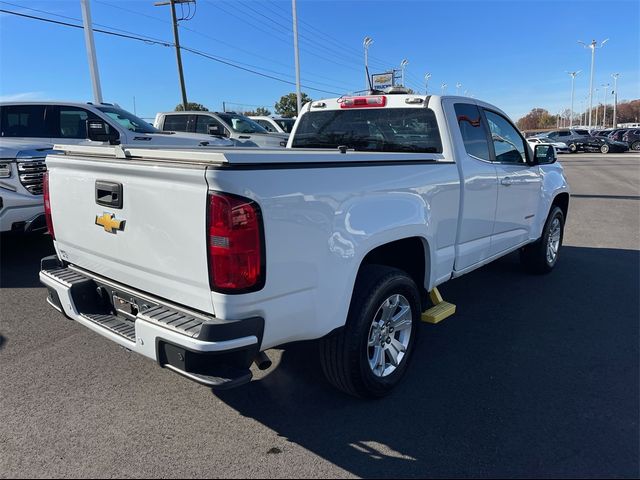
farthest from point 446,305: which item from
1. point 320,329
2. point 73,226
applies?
point 73,226

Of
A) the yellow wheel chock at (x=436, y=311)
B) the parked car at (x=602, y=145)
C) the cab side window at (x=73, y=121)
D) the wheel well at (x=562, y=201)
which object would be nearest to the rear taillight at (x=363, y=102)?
the yellow wheel chock at (x=436, y=311)

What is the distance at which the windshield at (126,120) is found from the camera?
28.9 feet

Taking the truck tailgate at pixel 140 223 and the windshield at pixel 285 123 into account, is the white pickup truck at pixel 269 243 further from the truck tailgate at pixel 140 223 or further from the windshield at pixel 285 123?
the windshield at pixel 285 123

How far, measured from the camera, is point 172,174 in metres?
2.42

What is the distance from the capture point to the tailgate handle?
273cm

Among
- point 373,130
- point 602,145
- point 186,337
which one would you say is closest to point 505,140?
point 373,130

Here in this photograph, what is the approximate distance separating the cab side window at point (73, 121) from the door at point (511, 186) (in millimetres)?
6699

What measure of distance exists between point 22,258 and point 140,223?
5.01 metres

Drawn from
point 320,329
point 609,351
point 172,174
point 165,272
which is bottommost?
point 609,351

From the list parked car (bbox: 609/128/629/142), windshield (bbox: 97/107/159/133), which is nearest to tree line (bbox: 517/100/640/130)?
parked car (bbox: 609/128/629/142)

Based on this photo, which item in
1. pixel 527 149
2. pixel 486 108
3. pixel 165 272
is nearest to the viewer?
pixel 165 272

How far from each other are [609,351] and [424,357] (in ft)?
4.85

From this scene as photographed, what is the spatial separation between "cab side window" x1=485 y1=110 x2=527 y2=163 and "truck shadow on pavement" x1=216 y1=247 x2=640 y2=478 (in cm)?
150

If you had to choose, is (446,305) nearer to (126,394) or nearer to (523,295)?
(523,295)
